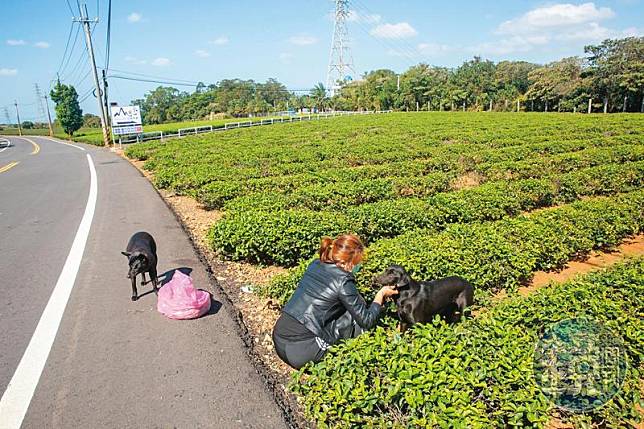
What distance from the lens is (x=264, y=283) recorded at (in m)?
6.66

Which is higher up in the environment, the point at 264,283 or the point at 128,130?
the point at 128,130

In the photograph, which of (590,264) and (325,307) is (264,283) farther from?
(590,264)

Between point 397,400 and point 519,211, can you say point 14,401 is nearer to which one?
point 397,400

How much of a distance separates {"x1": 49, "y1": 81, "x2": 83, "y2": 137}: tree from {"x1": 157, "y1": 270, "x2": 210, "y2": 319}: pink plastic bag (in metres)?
67.1

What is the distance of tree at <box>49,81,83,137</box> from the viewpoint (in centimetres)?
6084

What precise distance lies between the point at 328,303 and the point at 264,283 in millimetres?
2709

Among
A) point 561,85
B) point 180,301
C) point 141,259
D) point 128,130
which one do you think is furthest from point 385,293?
point 561,85

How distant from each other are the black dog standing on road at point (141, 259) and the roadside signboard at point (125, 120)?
3203 centimetres

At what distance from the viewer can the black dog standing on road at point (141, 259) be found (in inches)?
230

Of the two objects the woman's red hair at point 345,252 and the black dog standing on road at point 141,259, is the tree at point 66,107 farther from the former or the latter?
the woman's red hair at point 345,252

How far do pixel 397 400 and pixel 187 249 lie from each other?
19.7ft

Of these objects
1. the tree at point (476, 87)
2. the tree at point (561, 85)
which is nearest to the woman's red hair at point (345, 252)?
the tree at point (561, 85)

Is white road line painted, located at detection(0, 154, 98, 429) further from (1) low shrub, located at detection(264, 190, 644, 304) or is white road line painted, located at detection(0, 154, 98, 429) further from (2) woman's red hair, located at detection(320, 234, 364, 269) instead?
(2) woman's red hair, located at detection(320, 234, 364, 269)

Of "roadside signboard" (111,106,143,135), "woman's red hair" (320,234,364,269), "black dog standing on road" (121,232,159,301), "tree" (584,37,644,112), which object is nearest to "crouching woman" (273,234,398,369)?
"woman's red hair" (320,234,364,269)
